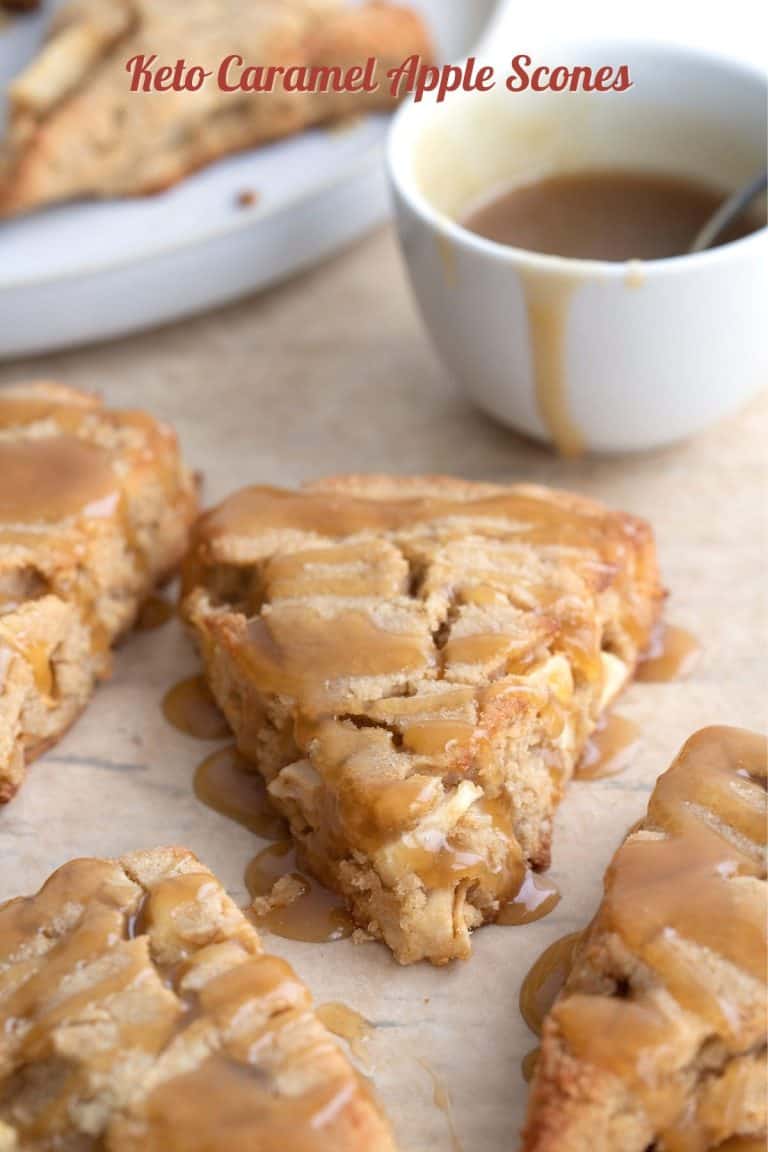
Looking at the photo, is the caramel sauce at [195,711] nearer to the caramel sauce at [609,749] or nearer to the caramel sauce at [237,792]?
the caramel sauce at [237,792]

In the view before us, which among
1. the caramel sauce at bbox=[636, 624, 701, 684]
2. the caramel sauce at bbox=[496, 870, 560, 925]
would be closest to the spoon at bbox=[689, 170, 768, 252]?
the caramel sauce at bbox=[636, 624, 701, 684]

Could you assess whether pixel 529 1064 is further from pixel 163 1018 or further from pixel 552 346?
pixel 552 346

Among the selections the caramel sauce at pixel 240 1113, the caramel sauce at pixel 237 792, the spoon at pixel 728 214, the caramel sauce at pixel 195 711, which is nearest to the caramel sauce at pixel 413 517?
the caramel sauce at pixel 195 711

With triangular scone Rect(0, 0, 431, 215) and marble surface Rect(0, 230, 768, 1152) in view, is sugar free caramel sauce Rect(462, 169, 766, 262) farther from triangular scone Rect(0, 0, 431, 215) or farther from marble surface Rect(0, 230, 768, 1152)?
triangular scone Rect(0, 0, 431, 215)

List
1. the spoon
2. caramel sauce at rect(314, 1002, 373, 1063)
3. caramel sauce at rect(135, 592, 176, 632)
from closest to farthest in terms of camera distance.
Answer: caramel sauce at rect(314, 1002, 373, 1063), caramel sauce at rect(135, 592, 176, 632), the spoon

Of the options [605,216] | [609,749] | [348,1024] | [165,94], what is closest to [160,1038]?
[348,1024]

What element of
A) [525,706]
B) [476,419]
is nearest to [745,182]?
[476,419]

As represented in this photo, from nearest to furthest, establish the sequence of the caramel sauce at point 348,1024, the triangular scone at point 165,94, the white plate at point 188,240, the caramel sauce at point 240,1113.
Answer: the caramel sauce at point 240,1113 → the caramel sauce at point 348,1024 → the white plate at point 188,240 → the triangular scone at point 165,94

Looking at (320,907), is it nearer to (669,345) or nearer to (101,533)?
(101,533)
